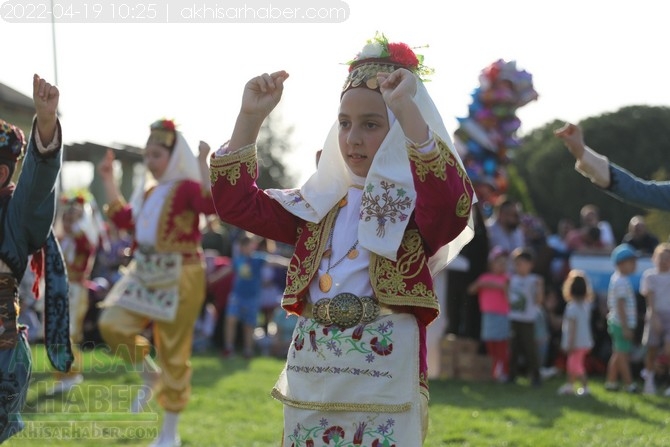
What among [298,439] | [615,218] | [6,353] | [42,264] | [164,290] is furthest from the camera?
[615,218]

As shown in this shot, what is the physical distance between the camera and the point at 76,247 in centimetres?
959

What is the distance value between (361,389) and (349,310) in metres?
0.27

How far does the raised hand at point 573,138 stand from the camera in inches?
166

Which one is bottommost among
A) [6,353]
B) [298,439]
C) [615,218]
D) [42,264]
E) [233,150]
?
[298,439]

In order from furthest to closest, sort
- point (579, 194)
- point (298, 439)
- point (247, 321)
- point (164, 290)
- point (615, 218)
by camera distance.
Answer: point (579, 194) < point (615, 218) < point (247, 321) < point (164, 290) < point (298, 439)

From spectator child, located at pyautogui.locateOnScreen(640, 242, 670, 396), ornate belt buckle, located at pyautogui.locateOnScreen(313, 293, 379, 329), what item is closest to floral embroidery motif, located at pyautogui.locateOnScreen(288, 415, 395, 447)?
ornate belt buckle, located at pyautogui.locateOnScreen(313, 293, 379, 329)

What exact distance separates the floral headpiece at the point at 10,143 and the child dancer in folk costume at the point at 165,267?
2729 mm

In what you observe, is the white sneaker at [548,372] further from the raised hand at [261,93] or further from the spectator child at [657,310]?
the raised hand at [261,93]

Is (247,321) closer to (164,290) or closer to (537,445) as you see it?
(164,290)

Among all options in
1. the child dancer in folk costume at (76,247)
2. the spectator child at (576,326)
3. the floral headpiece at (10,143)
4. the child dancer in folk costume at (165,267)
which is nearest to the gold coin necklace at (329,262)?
the floral headpiece at (10,143)

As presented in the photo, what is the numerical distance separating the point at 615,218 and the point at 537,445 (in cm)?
2623

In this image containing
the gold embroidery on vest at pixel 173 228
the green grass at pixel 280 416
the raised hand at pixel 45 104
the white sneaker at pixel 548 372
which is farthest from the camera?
the white sneaker at pixel 548 372

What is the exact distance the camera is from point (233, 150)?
3408 millimetres

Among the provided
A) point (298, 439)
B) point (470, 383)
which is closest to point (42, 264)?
point (298, 439)
